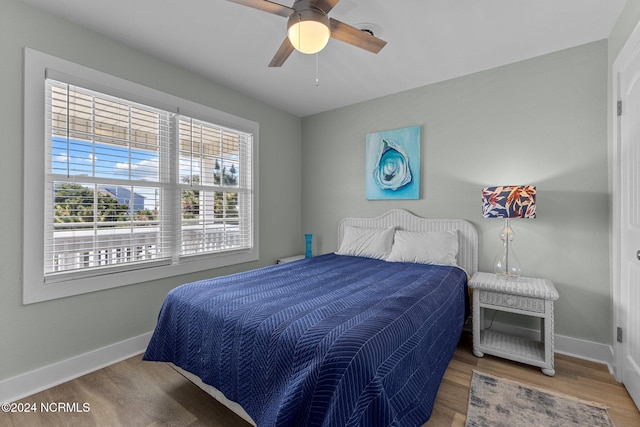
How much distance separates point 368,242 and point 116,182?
242 centimetres

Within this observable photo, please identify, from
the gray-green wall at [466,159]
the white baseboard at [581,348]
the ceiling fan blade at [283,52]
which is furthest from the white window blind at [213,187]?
the white baseboard at [581,348]

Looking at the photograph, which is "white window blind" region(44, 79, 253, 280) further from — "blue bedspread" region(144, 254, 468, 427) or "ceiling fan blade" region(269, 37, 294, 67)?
"ceiling fan blade" region(269, 37, 294, 67)

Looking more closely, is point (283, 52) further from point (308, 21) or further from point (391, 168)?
point (391, 168)

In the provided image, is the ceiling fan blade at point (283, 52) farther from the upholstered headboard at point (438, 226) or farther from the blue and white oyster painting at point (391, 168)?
the upholstered headboard at point (438, 226)

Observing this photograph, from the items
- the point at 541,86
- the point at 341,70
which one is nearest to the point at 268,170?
the point at 341,70

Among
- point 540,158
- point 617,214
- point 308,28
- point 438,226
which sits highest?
point 308,28

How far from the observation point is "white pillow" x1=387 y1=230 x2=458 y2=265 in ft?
9.09

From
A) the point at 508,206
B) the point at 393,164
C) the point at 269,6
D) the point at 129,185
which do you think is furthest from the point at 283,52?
the point at 508,206

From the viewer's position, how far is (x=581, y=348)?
7.97 ft

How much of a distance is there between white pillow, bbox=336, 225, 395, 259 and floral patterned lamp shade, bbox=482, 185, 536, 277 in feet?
3.38

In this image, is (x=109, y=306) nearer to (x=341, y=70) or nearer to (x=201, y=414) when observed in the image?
(x=201, y=414)

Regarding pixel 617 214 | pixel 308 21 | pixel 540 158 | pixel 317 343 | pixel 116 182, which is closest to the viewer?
pixel 317 343

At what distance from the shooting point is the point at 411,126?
329 cm

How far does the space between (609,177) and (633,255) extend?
771 mm
